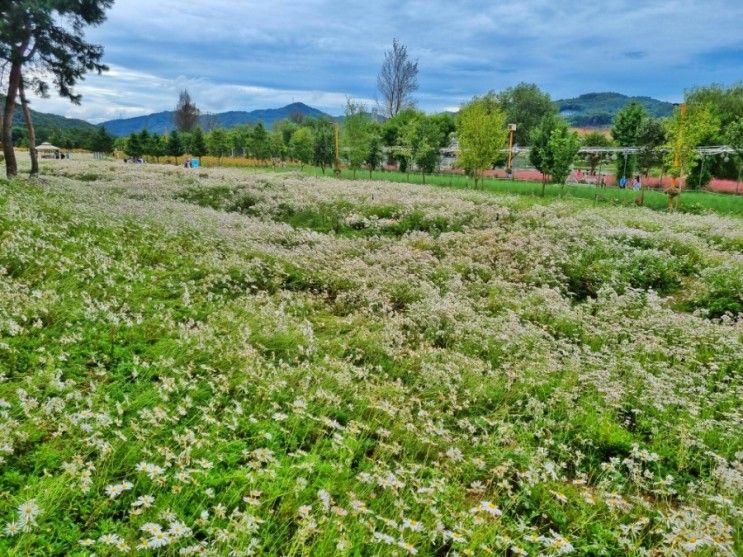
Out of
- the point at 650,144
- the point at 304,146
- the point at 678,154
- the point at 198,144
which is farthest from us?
the point at 198,144

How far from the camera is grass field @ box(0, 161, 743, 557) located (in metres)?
3.48

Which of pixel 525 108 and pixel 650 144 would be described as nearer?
pixel 650 144

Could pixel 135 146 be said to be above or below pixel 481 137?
above

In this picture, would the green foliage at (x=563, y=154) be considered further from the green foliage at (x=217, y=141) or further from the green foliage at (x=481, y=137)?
the green foliage at (x=217, y=141)

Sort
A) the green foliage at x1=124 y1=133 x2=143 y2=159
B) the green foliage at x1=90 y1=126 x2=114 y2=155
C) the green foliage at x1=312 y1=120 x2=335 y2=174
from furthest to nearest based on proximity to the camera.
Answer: the green foliage at x1=90 y1=126 x2=114 y2=155
the green foliage at x1=124 y1=133 x2=143 y2=159
the green foliage at x1=312 y1=120 x2=335 y2=174

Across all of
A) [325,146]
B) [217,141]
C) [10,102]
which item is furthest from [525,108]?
[10,102]

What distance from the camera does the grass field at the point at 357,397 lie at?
348cm

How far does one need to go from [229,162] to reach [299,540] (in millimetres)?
96848

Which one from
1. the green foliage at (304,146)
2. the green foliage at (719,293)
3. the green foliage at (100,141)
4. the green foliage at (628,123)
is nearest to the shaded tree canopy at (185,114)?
the green foliage at (100,141)

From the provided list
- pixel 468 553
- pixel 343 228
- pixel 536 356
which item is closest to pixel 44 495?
pixel 468 553

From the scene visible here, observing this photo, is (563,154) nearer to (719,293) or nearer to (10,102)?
(719,293)

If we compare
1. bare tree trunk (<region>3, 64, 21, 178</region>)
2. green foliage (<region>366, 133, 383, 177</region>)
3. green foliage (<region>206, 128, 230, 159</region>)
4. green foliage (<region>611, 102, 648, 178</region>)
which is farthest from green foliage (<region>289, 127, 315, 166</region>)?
bare tree trunk (<region>3, 64, 21, 178</region>)

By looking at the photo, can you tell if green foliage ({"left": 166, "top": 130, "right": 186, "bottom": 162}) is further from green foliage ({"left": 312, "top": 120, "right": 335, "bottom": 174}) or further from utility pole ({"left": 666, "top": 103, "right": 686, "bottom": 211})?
utility pole ({"left": 666, "top": 103, "right": 686, "bottom": 211})

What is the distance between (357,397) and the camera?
5.66m
